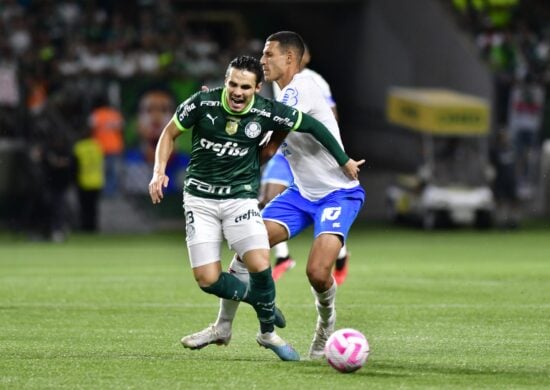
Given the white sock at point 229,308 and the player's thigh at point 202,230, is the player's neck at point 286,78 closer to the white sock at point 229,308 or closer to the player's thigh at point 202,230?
the player's thigh at point 202,230

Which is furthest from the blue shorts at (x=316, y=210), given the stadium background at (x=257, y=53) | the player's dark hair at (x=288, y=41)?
the stadium background at (x=257, y=53)

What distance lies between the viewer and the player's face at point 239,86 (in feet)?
29.4

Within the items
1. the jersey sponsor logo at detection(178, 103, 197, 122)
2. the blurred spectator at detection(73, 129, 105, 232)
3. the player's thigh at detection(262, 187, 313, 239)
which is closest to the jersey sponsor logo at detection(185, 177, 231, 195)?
the jersey sponsor logo at detection(178, 103, 197, 122)

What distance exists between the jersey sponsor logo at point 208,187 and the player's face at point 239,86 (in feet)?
1.66

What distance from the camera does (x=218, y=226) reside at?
30.2ft

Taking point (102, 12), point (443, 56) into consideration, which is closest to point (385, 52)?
point (443, 56)

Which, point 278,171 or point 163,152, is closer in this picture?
point 163,152

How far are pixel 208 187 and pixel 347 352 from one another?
1455mm

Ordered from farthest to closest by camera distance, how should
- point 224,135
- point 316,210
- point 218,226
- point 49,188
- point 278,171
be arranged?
point 49,188, point 278,171, point 316,210, point 218,226, point 224,135

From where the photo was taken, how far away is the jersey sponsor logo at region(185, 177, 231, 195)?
9.12 metres

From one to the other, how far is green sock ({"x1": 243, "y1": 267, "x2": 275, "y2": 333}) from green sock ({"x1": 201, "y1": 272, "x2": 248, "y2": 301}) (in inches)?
2.6

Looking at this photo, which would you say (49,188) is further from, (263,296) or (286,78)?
(263,296)

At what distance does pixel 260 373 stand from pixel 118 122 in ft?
57.5

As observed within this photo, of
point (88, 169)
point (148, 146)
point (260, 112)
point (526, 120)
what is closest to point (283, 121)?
point (260, 112)
